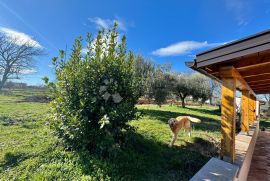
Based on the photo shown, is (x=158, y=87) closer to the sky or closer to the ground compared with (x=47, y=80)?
closer to the sky

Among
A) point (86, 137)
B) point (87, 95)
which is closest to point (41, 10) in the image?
point (87, 95)

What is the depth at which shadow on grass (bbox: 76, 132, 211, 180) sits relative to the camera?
10.2 ft

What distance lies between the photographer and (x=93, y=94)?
11.8 feet

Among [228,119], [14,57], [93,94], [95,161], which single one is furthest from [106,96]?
[14,57]

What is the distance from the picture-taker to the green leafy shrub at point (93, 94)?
3373mm

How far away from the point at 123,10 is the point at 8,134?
953 cm

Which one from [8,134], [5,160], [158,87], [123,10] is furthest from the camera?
[158,87]

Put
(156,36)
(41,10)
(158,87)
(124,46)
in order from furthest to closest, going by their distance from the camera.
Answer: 1. (156,36)
2. (158,87)
3. (41,10)
4. (124,46)

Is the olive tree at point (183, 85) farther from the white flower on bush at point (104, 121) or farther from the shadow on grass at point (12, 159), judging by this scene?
the shadow on grass at point (12, 159)

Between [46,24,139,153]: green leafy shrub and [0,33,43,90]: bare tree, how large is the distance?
18796 millimetres

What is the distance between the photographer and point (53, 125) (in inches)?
143

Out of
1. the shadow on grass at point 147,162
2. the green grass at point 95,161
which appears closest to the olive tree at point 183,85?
the green grass at point 95,161

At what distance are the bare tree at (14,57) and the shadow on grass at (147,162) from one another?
19.8m

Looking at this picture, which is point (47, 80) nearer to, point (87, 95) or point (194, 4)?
point (87, 95)
